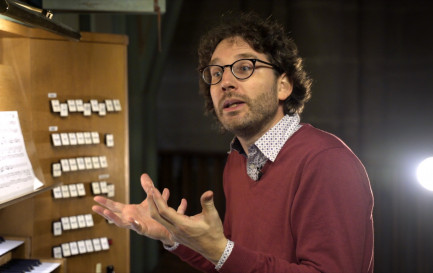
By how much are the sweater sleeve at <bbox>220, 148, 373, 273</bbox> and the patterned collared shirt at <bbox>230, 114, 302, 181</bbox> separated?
0.20 meters

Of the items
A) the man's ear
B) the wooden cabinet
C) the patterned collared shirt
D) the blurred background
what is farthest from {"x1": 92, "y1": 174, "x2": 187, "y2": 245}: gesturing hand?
the blurred background

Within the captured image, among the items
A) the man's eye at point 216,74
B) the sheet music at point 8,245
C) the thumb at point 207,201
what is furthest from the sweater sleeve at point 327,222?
the sheet music at point 8,245

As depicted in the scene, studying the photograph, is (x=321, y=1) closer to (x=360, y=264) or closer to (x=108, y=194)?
(x=108, y=194)

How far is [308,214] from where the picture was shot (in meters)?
1.30

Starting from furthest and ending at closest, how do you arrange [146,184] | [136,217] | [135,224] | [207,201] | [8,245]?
[8,245], [136,217], [135,224], [146,184], [207,201]

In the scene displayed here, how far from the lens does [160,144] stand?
487 cm

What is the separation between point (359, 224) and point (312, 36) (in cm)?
325

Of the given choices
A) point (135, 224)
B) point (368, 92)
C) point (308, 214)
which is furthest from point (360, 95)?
point (135, 224)

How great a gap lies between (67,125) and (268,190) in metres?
1.41

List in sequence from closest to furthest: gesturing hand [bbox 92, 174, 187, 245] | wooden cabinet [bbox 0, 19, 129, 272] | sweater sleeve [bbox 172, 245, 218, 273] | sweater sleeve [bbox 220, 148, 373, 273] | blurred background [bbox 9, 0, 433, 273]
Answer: sweater sleeve [bbox 220, 148, 373, 273] < gesturing hand [bbox 92, 174, 187, 245] < sweater sleeve [bbox 172, 245, 218, 273] < wooden cabinet [bbox 0, 19, 129, 272] < blurred background [bbox 9, 0, 433, 273]

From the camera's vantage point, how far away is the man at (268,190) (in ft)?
3.98

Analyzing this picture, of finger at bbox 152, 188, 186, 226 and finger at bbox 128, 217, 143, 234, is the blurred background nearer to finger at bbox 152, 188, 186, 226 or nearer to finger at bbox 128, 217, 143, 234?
finger at bbox 128, 217, 143, 234

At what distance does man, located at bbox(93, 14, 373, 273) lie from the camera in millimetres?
1212

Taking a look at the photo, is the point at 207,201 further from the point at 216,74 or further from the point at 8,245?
the point at 8,245
